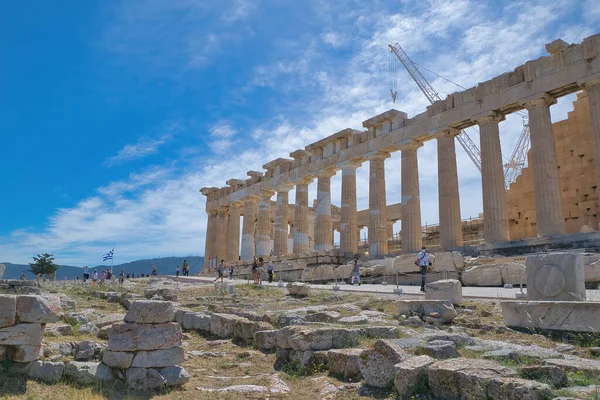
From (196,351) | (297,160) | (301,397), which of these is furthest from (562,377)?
(297,160)

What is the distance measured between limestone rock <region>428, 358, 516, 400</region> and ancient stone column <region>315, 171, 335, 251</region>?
91.1 ft

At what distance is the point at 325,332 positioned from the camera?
861 centimetres

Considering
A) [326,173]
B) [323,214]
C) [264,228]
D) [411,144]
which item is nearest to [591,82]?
[411,144]

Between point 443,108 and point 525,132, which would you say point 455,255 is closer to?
point 443,108

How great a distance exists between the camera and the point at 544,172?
21.8 metres

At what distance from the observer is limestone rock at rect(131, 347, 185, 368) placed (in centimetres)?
798

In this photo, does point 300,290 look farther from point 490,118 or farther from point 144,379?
point 490,118

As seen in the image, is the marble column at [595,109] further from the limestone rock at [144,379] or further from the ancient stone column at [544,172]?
A: the limestone rock at [144,379]

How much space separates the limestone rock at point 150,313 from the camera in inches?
328

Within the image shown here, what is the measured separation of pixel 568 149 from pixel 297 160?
18819 millimetres

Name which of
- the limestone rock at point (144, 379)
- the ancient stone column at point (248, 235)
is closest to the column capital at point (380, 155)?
the ancient stone column at point (248, 235)

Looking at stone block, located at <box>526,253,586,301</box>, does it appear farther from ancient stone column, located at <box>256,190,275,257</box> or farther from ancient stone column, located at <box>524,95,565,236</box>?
ancient stone column, located at <box>256,190,275,257</box>

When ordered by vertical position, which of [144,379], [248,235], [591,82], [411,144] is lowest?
[144,379]

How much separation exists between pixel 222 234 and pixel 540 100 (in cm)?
3125
